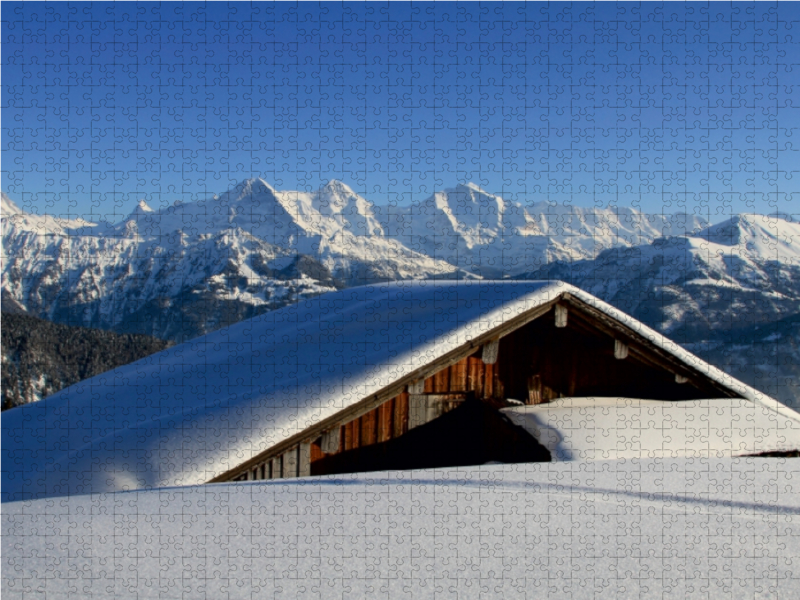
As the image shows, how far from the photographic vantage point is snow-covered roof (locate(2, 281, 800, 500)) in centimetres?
662

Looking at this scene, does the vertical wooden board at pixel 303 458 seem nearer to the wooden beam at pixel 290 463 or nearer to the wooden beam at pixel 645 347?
the wooden beam at pixel 290 463

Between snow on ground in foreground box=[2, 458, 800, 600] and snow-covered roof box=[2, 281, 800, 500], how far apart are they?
1547 millimetres

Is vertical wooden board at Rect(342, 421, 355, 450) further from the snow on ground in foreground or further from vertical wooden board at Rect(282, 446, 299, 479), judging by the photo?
the snow on ground in foreground

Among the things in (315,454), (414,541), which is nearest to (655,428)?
(315,454)

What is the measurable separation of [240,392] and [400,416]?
95.4 inches

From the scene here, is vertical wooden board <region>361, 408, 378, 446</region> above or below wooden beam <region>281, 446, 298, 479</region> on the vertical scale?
above

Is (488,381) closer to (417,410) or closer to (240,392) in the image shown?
(417,410)

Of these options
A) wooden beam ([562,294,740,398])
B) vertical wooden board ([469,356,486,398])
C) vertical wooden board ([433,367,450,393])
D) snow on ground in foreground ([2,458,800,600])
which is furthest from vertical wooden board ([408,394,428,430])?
snow on ground in foreground ([2,458,800,600])

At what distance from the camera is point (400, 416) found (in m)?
9.02

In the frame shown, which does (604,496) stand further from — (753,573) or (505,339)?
(505,339)

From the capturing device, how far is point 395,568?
11.4 ft

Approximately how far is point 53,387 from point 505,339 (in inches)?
3308

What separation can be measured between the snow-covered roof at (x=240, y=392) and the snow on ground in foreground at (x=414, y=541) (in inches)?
60.9

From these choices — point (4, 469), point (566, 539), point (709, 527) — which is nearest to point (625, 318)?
point (709, 527)
